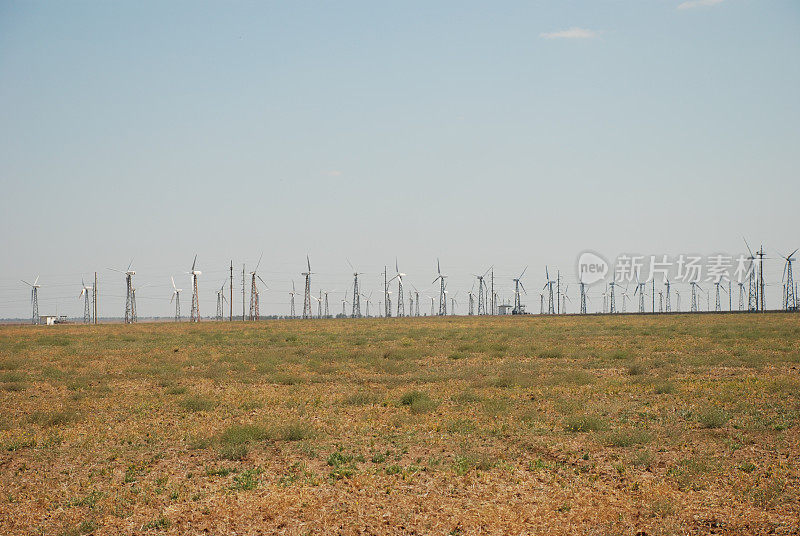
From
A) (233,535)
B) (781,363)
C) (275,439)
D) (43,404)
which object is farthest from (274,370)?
(781,363)

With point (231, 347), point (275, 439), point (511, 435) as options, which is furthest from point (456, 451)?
point (231, 347)

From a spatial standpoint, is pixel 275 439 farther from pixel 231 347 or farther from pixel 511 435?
pixel 231 347

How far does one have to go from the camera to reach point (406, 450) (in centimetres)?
1728

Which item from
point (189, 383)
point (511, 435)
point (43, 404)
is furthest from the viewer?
point (189, 383)

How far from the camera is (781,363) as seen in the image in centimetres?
3316

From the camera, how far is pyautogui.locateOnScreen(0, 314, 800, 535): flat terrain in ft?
42.2

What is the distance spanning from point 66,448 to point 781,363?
100ft

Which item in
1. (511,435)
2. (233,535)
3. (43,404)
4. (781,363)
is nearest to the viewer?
(233,535)

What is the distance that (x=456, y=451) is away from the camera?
17.1m

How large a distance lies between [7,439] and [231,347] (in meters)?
29.8

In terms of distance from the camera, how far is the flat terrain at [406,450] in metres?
12.9

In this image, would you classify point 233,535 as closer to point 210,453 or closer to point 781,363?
point 210,453

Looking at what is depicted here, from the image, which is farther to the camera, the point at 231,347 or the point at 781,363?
the point at 231,347

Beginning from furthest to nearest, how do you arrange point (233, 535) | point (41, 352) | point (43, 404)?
1. point (41, 352)
2. point (43, 404)
3. point (233, 535)
